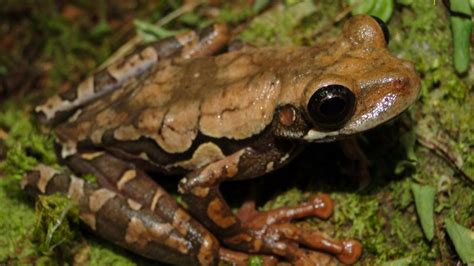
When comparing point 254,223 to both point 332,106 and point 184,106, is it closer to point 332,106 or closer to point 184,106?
point 184,106

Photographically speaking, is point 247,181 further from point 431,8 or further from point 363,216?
point 431,8

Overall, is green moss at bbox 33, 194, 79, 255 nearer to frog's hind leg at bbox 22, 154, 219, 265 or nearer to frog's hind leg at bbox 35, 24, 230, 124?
frog's hind leg at bbox 22, 154, 219, 265

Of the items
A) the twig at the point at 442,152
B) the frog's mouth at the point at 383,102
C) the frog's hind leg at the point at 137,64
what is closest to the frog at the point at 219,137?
the frog's mouth at the point at 383,102

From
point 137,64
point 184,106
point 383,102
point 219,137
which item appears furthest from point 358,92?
point 137,64

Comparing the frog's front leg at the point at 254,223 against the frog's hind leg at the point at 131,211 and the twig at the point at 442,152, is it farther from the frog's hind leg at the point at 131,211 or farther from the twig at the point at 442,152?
the twig at the point at 442,152

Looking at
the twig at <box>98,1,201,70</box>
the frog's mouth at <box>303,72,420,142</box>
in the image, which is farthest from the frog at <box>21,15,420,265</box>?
the twig at <box>98,1,201,70</box>

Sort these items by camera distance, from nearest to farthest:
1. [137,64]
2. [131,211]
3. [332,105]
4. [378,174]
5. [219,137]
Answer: [332,105]
[219,137]
[131,211]
[378,174]
[137,64]

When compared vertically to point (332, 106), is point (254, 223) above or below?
below
